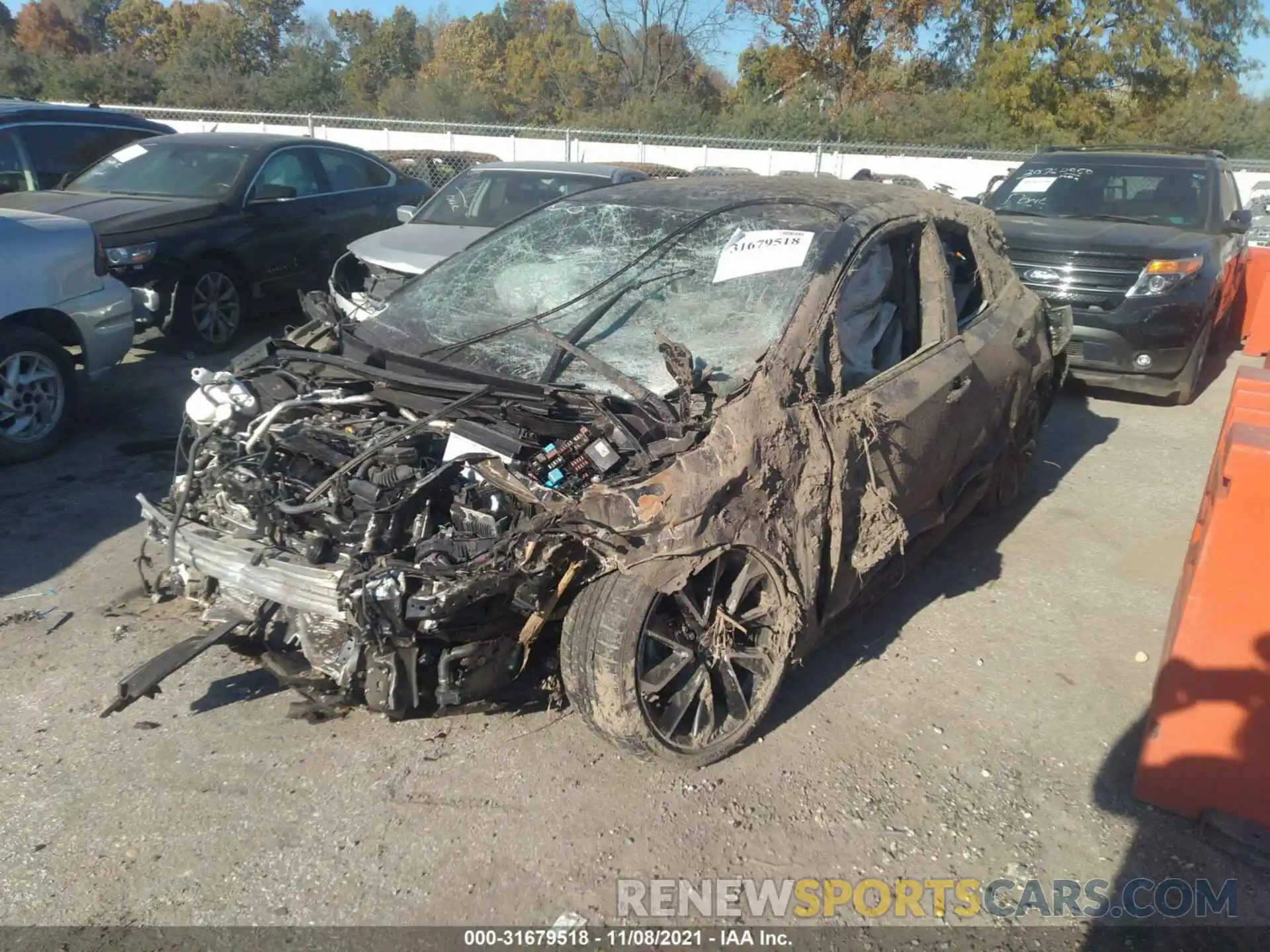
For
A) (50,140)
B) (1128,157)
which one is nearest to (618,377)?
(1128,157)

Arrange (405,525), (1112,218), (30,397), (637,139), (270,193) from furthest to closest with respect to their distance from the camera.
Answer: (637,139) → (270,193) → (1112,218) → (30,397) → (405,525)

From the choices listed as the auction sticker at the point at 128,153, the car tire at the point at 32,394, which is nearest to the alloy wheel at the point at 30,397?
the car tire at the point at 32,394

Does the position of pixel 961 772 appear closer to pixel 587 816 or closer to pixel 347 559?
pixel 587 816

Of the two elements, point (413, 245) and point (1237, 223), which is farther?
point (1237, 223)

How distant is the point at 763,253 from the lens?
11.9ft

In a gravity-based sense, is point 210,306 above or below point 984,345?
below

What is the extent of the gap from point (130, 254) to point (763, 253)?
5533 millimetres

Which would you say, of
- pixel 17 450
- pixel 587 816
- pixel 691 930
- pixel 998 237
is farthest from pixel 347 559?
pixel 998 237

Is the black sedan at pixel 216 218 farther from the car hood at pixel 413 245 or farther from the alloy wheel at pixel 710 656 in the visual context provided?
the alloy wheel at pixel 710 656

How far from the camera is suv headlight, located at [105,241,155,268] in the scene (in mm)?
6980

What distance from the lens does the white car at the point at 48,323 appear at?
211 inches

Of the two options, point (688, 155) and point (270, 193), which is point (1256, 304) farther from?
point (688, 155)

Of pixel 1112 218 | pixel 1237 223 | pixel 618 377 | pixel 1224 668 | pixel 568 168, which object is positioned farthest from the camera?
pixel 568 168

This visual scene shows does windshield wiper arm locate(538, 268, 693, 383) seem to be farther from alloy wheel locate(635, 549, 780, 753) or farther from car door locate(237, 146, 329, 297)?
car door locate(237, 146, 329, 297)
